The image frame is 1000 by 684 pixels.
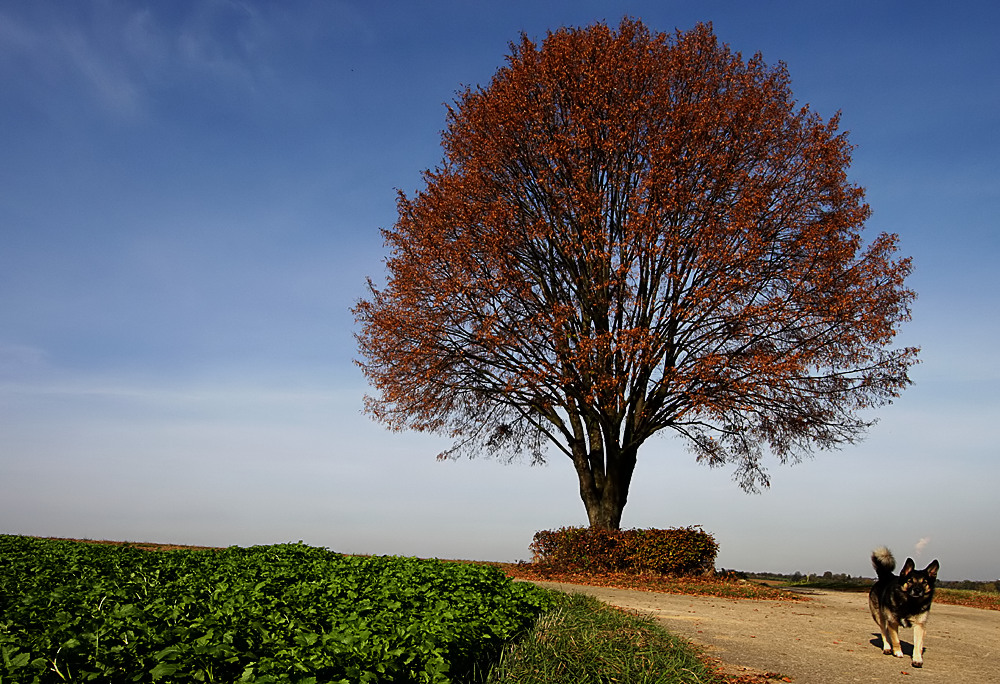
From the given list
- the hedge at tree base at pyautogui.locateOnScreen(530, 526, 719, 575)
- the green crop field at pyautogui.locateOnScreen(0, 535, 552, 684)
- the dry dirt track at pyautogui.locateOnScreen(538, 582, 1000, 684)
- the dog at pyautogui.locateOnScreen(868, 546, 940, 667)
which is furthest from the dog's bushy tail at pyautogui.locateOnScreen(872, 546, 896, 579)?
the hedge at tree base at pyautogui.locateOnScreen(530, 526, 719, 575)

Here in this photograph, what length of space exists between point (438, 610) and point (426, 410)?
12625 millimetres

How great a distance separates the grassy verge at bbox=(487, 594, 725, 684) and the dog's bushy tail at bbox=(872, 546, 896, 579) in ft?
8.59

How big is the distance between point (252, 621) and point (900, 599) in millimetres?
6961

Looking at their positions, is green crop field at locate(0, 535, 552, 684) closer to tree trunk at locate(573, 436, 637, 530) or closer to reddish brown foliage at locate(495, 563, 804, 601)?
reddish brown foliage at locate(495, 563, 804, 601)

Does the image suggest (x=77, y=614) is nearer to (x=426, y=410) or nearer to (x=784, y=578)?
(x=426, y=410)

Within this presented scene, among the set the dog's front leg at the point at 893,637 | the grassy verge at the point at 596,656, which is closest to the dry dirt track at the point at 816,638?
the dog's front leg at the point at 893,637

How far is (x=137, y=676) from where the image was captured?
401cm

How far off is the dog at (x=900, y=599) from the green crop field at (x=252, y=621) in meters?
3.84

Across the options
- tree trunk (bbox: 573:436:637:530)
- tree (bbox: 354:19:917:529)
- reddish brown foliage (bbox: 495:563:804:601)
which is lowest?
reddish brown foliage (bbox: 495:563:804:601)

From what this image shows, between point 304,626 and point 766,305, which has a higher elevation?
point 766,305

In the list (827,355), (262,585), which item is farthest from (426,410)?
(262,585)

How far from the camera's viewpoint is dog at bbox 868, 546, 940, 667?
8.16 metres

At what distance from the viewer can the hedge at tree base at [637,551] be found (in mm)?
15836

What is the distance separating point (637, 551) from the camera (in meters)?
15.9
